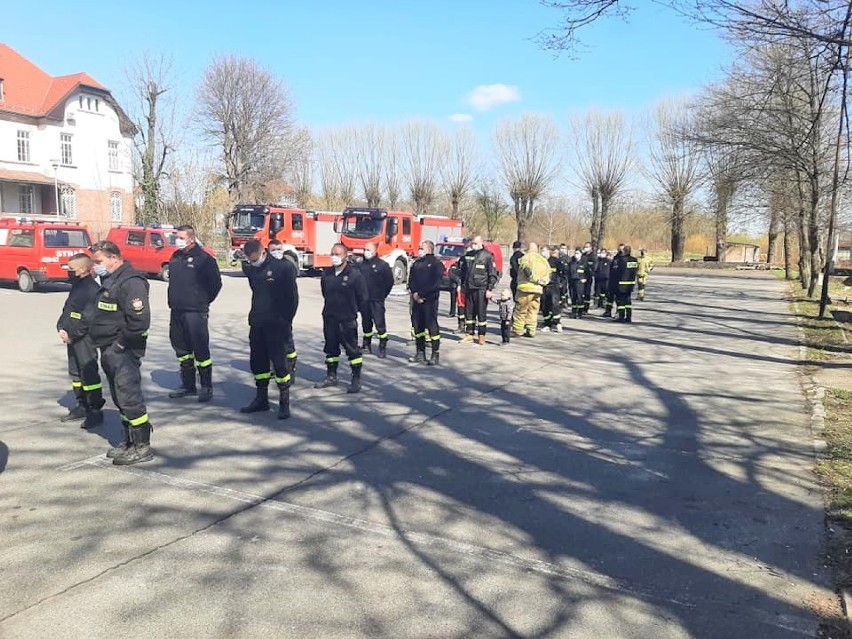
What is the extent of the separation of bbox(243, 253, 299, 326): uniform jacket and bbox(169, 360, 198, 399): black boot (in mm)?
1318


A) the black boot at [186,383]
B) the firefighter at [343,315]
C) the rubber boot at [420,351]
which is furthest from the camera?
the rubber boot at [420,351]

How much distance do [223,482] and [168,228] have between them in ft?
69.2

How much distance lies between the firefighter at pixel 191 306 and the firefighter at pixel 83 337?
1.06 metres

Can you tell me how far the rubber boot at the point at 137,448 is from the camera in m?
5.61

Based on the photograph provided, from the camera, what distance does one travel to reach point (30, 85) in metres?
43.4

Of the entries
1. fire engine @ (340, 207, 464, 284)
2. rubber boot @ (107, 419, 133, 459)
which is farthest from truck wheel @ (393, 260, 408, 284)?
rubber boot @ (107, 419, 133, 459)

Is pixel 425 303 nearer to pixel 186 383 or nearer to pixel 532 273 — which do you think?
pixel 532 273

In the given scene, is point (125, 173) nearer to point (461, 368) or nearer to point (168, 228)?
point (168, 228)

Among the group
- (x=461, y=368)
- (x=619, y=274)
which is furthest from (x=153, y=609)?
(x=619, y=274)

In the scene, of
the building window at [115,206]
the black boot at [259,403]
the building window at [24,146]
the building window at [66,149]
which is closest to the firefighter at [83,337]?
the black boot at [259,403]

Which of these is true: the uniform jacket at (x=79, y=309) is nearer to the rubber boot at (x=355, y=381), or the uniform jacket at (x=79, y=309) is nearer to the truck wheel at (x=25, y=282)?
the rubber boot at (x=355, y=381)

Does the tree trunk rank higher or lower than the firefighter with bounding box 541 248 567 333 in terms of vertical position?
higher

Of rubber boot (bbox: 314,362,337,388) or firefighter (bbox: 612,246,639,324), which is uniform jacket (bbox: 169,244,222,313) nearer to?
rubber boot (bbox: 314,362,337,388)

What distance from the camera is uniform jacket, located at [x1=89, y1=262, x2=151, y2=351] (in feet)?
18.4
